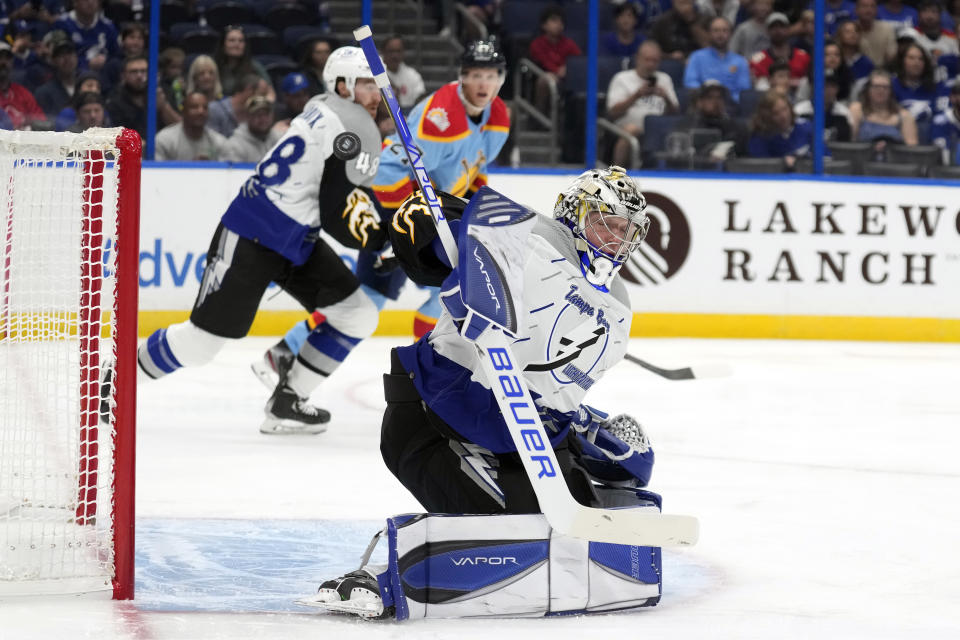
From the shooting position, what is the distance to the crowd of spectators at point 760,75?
7.09m

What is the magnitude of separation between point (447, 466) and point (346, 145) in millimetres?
1716

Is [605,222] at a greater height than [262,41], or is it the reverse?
[262,41]

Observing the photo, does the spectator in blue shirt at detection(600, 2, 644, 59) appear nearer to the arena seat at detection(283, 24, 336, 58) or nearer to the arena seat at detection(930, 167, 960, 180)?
the arena seat at detection(283, 24, 336, 58)

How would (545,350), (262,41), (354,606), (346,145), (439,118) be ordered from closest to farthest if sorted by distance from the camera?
(354,606) < (545,350) < (346,145) < (439,118) < (262,41)

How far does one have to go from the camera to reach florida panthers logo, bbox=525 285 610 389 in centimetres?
245

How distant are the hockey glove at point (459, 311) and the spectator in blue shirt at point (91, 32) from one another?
4.56 m

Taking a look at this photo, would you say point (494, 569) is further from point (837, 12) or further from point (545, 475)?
point (837, 12)

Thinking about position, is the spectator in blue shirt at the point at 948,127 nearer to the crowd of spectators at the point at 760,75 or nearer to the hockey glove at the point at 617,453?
the crowd of spectators at the point at 760,75

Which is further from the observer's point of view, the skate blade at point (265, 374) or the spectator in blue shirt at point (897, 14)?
the spectator in blue shirt at point (897, 14)

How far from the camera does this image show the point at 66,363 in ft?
9.09

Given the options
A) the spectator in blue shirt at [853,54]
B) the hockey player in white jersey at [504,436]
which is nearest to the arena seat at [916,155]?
the spectator in blue shirt at [853,54]

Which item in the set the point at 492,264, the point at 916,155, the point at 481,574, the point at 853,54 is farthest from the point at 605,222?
the point at 853,54

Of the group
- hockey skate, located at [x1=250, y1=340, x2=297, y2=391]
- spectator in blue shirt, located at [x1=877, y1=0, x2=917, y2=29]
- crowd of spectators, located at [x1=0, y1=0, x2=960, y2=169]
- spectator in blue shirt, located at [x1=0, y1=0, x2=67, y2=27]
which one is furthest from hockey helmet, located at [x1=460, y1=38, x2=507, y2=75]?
spectator in blue shirt, located at [x1=877, y1=0, x2=917, y2=29]

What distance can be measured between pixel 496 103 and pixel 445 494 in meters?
2.82
